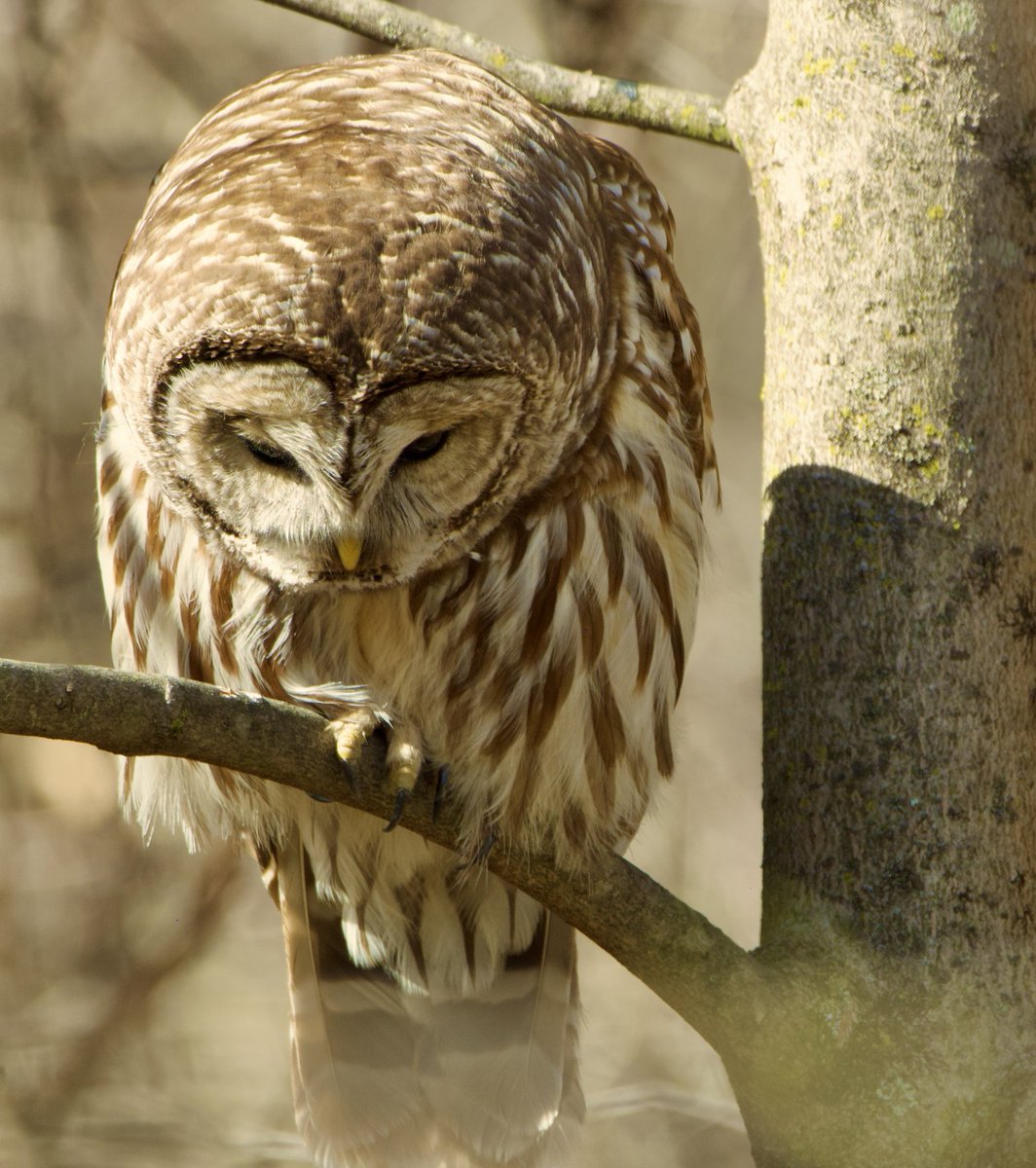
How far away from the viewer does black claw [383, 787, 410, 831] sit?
262 centimetres

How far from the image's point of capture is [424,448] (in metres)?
2.67

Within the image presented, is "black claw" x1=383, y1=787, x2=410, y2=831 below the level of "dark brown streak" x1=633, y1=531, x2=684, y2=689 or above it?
below

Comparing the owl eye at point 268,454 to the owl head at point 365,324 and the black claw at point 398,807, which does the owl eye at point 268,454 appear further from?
the black claw at point 398,807

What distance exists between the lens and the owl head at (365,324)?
7.98 ft

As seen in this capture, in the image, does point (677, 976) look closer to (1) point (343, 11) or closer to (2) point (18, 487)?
(1) point (343, 11)

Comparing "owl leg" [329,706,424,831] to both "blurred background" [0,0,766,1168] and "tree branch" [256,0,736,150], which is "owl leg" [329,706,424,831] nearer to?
"tree branch" [256,0,736,150]

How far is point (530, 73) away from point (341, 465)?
1.34 m

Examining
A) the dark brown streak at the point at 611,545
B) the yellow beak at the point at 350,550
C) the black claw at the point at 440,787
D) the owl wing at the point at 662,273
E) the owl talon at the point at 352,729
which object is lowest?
the black claw at the point at 440,787

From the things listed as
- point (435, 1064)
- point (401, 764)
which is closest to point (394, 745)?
point (401, 764)

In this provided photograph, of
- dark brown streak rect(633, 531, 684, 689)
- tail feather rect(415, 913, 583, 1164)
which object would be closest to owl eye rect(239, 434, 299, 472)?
dark brown streak rect(633, 531, 684, 689)

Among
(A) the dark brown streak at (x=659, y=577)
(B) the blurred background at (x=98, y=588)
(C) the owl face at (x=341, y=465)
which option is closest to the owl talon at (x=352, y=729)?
(C) the owl face at (x=341, y=465)

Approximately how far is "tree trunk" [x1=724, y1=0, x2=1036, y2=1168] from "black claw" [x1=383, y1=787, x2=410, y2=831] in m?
0.63

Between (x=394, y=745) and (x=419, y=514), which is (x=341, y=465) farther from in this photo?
(x=394, y=745)

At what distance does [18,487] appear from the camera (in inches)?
239
